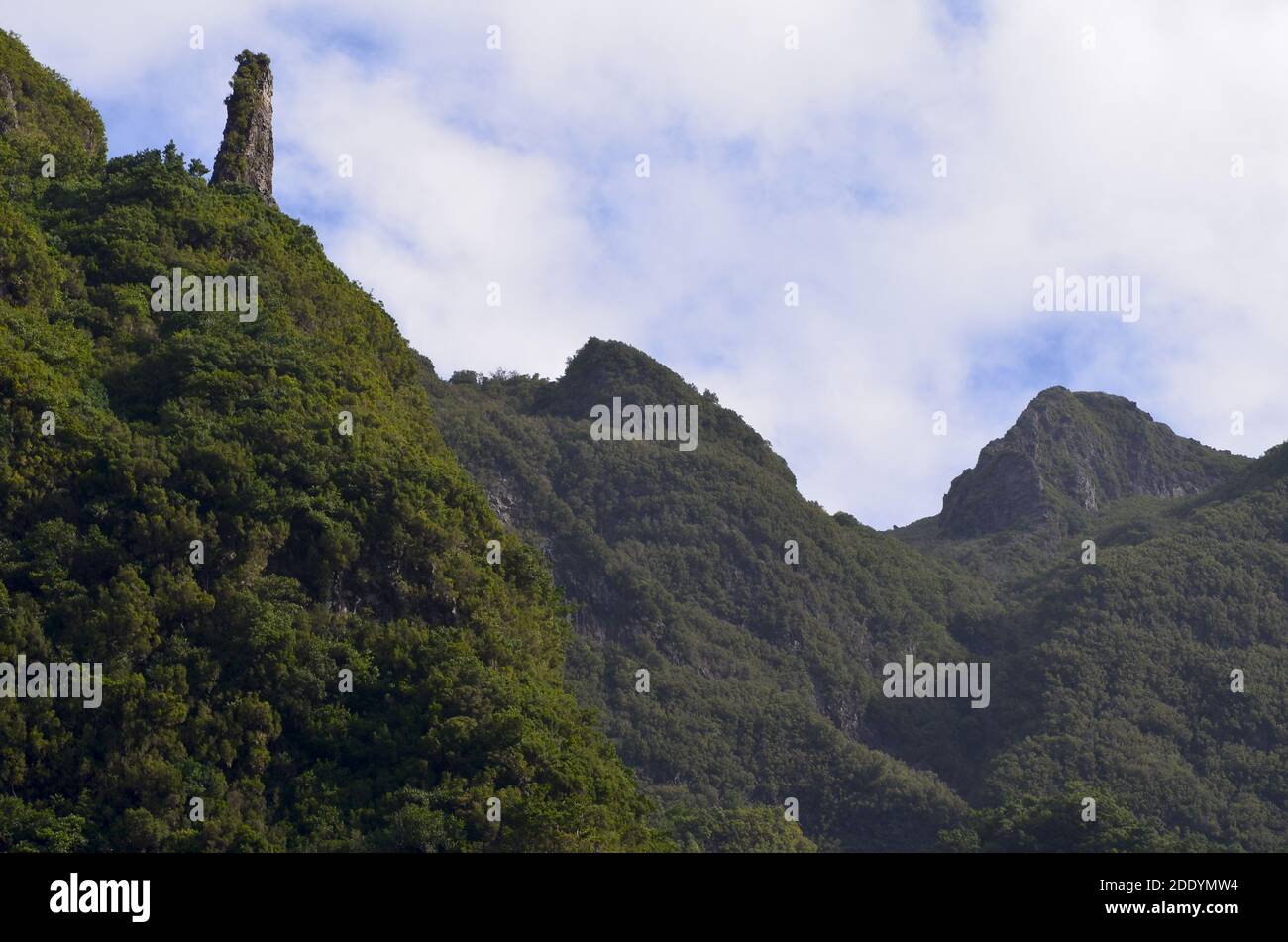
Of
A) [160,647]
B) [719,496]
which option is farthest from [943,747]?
[160,647]

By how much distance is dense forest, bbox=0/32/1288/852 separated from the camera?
27.3m

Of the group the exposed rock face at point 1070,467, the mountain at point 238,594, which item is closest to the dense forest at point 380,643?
the mountain at point 238,594

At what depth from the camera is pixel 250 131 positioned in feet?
151

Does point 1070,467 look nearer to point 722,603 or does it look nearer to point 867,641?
point 867,641

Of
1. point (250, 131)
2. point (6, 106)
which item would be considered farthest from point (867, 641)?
point (6, 106)

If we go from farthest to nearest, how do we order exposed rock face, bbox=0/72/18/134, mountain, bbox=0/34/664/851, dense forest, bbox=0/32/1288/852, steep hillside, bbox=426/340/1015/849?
steep hillside, bbox=426/340/1015/849 < exposed rock face, bbox=0/72/18/134 < dense forest, bbox=0/32/1288/852 < mountain, bbox=0/34/664/851

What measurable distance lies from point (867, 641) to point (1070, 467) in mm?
42761

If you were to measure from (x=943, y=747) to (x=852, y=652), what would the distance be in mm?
7411

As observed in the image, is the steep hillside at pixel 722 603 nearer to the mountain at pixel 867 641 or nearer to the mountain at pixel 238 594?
the mountain at pixel 867 641

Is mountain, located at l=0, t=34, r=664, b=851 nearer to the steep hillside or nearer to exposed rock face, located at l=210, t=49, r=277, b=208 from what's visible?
exposed rock face, located at l=210, t=49, r=277, b=208

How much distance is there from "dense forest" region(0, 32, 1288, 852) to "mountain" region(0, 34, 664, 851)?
65 millimetres

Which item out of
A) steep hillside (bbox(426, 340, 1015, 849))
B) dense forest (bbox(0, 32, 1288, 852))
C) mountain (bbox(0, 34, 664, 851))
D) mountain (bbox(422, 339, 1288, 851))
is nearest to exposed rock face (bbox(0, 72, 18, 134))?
dense forest (bbox(0, 32, 1288, 852))

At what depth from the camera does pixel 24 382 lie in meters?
29.8

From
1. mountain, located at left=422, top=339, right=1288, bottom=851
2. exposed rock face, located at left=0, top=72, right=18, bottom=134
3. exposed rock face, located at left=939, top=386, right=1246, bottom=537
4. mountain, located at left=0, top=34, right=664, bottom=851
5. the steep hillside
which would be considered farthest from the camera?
exposed rock face, located at left=939, top=386, right=1246, bottom=537
